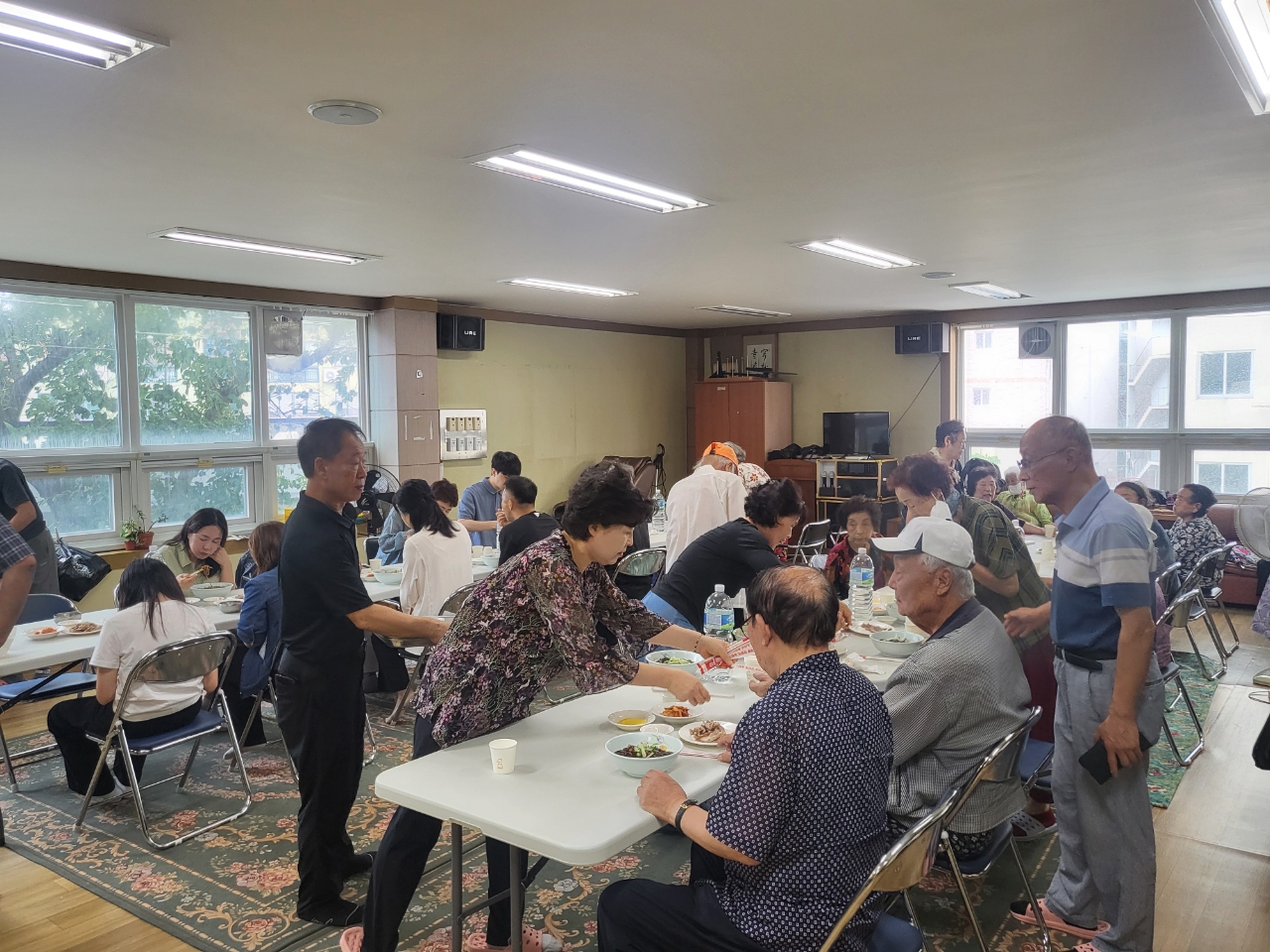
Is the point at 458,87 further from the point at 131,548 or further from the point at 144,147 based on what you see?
the point at 131,548

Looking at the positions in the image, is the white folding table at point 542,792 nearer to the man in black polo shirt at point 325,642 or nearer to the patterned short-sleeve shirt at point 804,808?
the patterned short-sleeve shirt at point 804,808

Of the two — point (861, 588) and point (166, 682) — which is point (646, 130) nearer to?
point (861, 588)

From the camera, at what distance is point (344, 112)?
3.02 metres

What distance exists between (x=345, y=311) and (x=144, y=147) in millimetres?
4664

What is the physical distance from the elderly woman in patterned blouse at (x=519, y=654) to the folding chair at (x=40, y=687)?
2.70m

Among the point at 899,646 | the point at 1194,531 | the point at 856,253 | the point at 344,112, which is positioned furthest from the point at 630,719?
the point at 1194,531

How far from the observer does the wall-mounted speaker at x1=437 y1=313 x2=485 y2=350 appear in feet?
28.0

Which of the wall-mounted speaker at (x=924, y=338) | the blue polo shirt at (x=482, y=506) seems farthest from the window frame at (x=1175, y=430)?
the blue polo shirt at (x=482, y=506)

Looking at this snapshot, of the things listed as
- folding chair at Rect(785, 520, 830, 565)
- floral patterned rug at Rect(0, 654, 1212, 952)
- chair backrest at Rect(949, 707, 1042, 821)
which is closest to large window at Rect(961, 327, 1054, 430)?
folding chair at Rect(785, 520, 830, 565)

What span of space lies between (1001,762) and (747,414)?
341 inches

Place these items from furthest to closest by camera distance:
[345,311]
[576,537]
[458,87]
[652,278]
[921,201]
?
[345,311] → [652,278] → [921,201] → [458,87] → [576,537]

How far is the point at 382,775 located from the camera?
2.20 m

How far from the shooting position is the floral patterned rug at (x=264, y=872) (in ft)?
9.78

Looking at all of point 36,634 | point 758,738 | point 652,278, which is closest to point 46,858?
point 36,634
